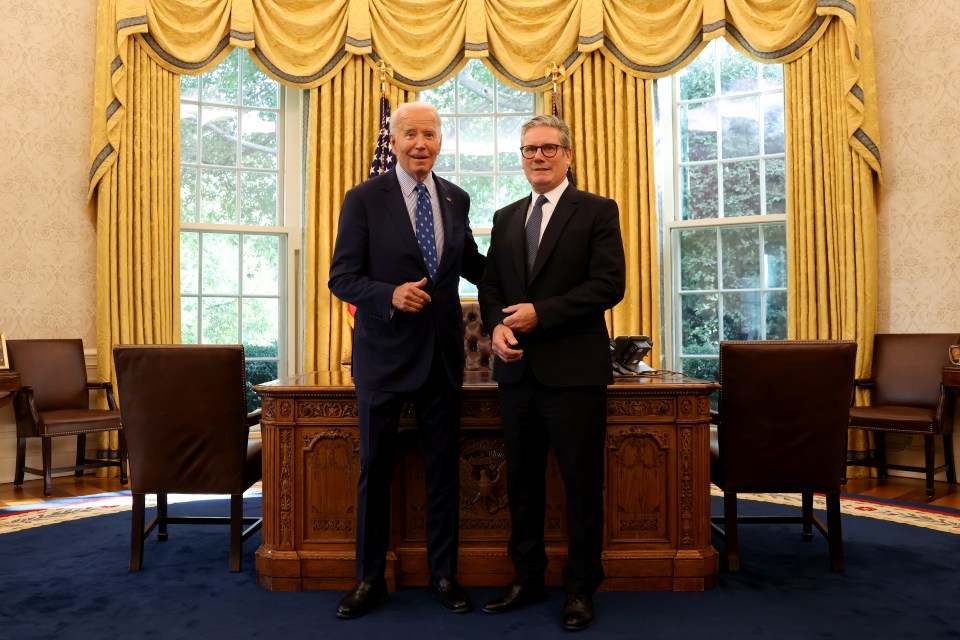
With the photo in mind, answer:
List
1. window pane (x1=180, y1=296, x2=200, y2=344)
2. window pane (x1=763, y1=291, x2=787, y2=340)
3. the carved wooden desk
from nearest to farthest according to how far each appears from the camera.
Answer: the carved wooden desk, window pane (x1=763, y1=291, x2=787, y2=340), window pane (x1=180, y1=296, x2=200, y2=344)

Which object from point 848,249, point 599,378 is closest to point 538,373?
point 599,378

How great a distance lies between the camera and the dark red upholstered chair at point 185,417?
9.78 ft

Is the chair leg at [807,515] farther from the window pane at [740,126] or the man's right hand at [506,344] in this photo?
the window pane at [740,126]

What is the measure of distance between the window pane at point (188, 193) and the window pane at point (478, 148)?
6.66 feet

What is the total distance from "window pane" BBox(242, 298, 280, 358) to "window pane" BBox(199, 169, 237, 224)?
653 mm

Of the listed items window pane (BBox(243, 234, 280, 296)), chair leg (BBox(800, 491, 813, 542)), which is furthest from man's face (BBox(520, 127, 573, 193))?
window pane (BBox(243, 234, 280, 296))

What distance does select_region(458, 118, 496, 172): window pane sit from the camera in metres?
6.02

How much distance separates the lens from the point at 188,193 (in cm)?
571

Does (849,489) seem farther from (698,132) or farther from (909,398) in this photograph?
(698,132)

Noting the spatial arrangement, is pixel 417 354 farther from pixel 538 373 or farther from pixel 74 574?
pixel 74 574

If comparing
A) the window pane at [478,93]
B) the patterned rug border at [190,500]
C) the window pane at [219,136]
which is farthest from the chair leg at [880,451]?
the window pane at [219,136]

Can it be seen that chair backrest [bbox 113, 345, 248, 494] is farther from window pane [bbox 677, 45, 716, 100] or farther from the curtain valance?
window pane [bbox 677, 45, 716, 100]

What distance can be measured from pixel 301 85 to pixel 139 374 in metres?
3.19

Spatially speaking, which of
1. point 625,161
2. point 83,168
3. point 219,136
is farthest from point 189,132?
point 625,161
